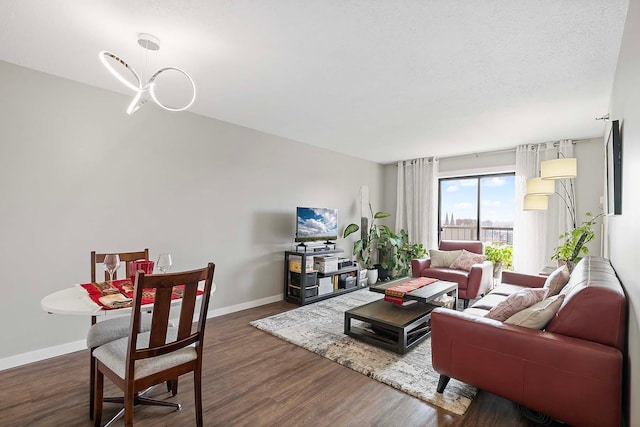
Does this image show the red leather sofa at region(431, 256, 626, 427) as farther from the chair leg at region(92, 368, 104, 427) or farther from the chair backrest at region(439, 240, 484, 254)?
the chair backrest at region(439, 240, 484, 254)

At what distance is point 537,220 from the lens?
4.72 meters

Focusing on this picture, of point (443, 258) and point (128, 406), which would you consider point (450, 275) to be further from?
point (128, 406)

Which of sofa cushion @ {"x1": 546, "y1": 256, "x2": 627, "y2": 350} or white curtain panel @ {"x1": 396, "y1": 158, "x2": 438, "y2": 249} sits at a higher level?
white curtain panel @ {"x1": 396, "y1": 158, "x2": 438, "y2": 249}

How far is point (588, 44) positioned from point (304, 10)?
6.35 ft

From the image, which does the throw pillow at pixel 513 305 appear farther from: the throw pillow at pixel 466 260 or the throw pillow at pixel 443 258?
the throw pillow at pixel 443 258

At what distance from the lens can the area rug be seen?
2.16m

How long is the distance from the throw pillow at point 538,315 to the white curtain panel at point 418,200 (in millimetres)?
4103

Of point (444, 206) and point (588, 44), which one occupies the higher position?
point (588, 44)

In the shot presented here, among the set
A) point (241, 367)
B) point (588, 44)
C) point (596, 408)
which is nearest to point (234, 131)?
point (241, 367)

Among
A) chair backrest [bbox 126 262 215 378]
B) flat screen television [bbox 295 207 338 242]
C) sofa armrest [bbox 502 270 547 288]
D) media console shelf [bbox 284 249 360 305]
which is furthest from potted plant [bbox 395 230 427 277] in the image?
chair backrest [bbox 126 262 215 378]

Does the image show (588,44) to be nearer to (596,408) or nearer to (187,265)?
(596,408)

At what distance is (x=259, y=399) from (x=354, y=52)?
2.55 metres

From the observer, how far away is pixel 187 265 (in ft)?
11.6

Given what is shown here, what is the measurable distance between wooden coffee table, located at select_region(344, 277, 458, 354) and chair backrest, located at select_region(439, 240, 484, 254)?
69.1 inches
